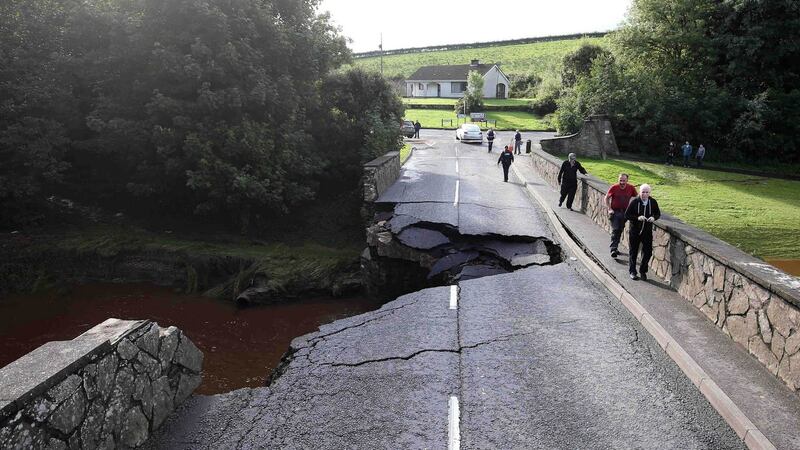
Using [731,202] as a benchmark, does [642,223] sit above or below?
above

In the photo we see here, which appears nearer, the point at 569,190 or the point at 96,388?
the point at 96,388

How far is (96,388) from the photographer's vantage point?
476 cm

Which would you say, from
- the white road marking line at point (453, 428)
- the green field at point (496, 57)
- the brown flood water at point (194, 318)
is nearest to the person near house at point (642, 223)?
the white road marking line at point (453, 428)

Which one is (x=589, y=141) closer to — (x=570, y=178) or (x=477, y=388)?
(x=570, y=178)

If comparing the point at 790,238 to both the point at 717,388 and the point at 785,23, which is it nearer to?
the point at 717,388

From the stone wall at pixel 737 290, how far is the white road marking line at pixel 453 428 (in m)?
3.83

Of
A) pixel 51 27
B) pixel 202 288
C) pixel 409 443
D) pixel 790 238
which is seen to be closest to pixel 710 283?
pixel 409 443

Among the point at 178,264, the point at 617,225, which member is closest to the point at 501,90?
the point at 178,264

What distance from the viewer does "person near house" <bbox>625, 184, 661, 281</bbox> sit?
9367mm

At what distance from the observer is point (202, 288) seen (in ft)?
56.3

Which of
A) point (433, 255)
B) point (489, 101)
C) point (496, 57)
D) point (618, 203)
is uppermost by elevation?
point (496, 57)

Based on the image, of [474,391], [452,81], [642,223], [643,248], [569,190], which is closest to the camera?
[474,391]

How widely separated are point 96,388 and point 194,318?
1036 centimetres

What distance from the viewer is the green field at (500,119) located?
50.8 metres
